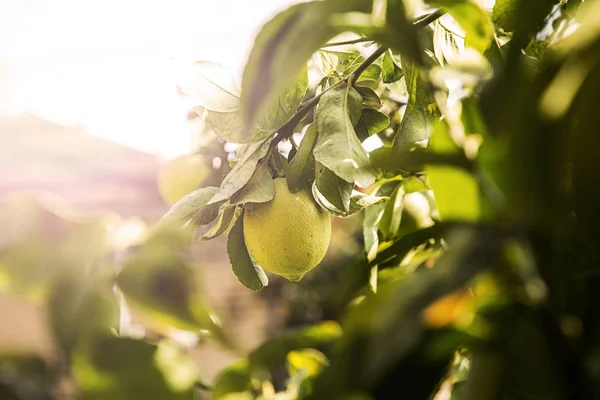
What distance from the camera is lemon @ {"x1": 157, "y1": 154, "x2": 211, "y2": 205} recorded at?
29.4 inches

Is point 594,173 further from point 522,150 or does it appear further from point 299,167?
point 299,167

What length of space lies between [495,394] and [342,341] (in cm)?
5

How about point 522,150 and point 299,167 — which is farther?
point 299,167

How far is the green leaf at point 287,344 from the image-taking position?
0.20 meters

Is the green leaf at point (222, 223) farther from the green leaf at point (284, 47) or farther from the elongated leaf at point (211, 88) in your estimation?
the green leaf at point (284, 47)

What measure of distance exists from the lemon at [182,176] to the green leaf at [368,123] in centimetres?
27

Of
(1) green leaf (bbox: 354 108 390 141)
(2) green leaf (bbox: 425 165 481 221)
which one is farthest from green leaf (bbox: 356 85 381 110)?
(2) green leaf (bbox: 425 165 481 221)

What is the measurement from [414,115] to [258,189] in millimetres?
143

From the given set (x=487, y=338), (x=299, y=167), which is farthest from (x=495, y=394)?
(x=299, y=167)

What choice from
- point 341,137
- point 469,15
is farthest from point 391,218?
point 469,15

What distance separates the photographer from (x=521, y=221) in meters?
0.16

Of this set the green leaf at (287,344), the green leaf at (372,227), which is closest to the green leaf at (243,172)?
the green leaf at (372,227)

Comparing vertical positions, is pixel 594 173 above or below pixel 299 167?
above

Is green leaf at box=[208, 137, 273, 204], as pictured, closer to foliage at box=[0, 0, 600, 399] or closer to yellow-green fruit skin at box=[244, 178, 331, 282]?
yellow-green fruit skin at box=[244, 178, 331, 282]
